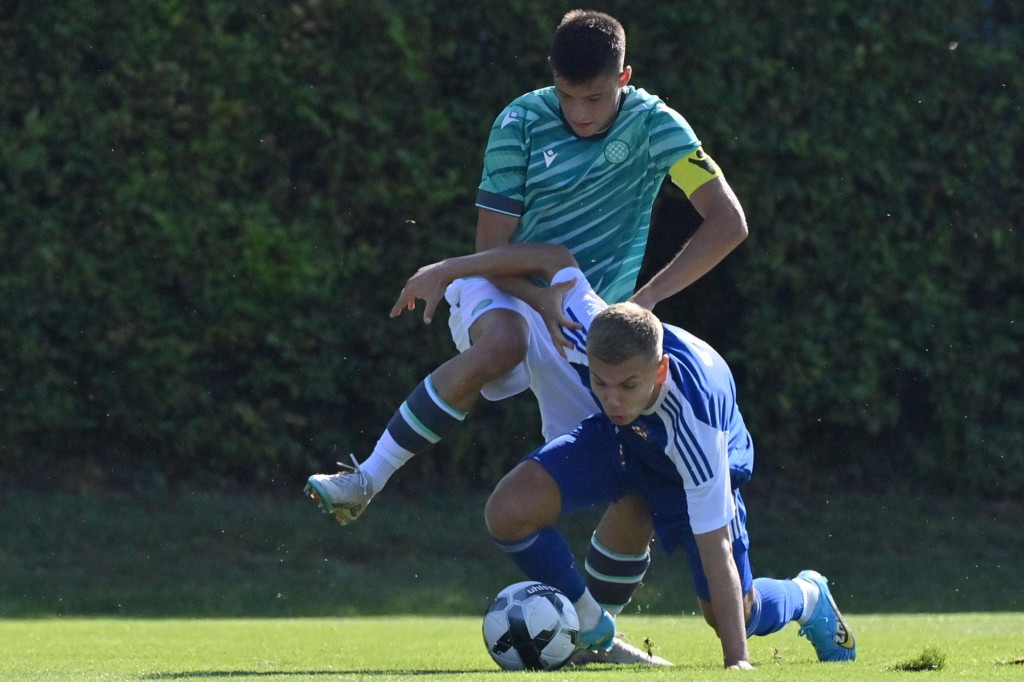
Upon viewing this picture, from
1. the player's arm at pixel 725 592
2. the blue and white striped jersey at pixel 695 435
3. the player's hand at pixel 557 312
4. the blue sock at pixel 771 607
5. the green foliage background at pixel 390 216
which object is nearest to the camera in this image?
the player's arm at pixel 725 592

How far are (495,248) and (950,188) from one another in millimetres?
4564

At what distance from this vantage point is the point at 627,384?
4.86 m

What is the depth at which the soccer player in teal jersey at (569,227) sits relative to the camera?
18.1 feet

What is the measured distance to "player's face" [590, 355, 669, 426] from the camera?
4824mm

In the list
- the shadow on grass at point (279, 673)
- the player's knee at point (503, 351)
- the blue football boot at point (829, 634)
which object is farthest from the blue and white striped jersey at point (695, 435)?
the shadow on grass at point (279, 673)

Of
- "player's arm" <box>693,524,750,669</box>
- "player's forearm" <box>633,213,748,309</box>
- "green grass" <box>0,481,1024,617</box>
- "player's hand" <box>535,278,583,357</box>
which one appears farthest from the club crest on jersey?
"green grass" <box>0,481,1024,617</box>

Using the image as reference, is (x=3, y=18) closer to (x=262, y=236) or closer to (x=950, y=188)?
(x=262, y=236)

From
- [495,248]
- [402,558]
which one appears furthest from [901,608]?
[495,248]

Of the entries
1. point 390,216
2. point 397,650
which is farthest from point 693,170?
point 390,216

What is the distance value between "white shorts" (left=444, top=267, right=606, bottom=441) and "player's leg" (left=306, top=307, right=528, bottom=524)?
0.21 ft

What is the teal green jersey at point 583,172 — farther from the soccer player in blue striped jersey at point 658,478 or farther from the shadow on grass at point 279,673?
the shadow on grass at point 279,673

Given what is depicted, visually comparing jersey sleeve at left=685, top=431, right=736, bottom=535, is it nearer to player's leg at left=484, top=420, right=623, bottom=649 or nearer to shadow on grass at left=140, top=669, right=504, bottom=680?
player's leg at left=484, top=420, right=623, bottom=649

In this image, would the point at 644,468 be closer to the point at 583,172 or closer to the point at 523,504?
the point at 523,504

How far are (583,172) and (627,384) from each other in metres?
1.20
